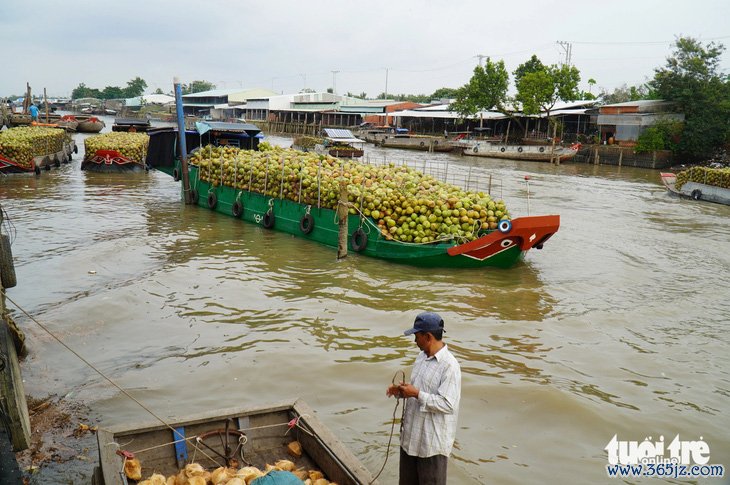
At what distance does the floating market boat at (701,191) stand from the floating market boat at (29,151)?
2776 centimetres

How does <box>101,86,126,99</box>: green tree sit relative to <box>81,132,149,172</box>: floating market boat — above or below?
above

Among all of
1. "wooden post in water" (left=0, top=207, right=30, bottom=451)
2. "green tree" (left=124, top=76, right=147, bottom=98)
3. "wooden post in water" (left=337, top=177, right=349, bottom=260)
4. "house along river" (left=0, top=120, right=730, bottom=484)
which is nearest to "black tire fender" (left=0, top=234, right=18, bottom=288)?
"house along river" (left=0, top=120, right=730, bottom=484)

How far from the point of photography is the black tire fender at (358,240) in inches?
488

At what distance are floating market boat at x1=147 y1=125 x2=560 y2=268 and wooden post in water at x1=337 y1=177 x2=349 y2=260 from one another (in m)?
0.48

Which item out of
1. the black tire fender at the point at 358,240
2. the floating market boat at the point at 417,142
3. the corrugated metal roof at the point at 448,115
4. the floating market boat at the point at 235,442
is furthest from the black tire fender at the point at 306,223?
the corrugated metal roof at the point at 448,115

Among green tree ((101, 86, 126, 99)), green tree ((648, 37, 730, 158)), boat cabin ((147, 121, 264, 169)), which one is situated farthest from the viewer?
green tree ((101, 86, 126, 99))

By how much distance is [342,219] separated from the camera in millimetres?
11922

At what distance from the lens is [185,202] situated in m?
19.1

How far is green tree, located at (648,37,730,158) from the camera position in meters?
36.1

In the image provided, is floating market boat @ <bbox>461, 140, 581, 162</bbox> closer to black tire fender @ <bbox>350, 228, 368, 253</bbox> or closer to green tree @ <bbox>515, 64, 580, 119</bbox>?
green tree @ <bbox>515, 64, 580, 119</bbox>

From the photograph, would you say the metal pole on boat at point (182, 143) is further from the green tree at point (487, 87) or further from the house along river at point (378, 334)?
the green tree at point (487, 87)

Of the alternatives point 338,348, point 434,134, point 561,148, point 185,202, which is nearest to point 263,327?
point 338,348

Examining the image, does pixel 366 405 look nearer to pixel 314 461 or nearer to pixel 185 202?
pixel 314 461

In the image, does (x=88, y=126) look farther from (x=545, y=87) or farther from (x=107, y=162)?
(x=545, y=87)
